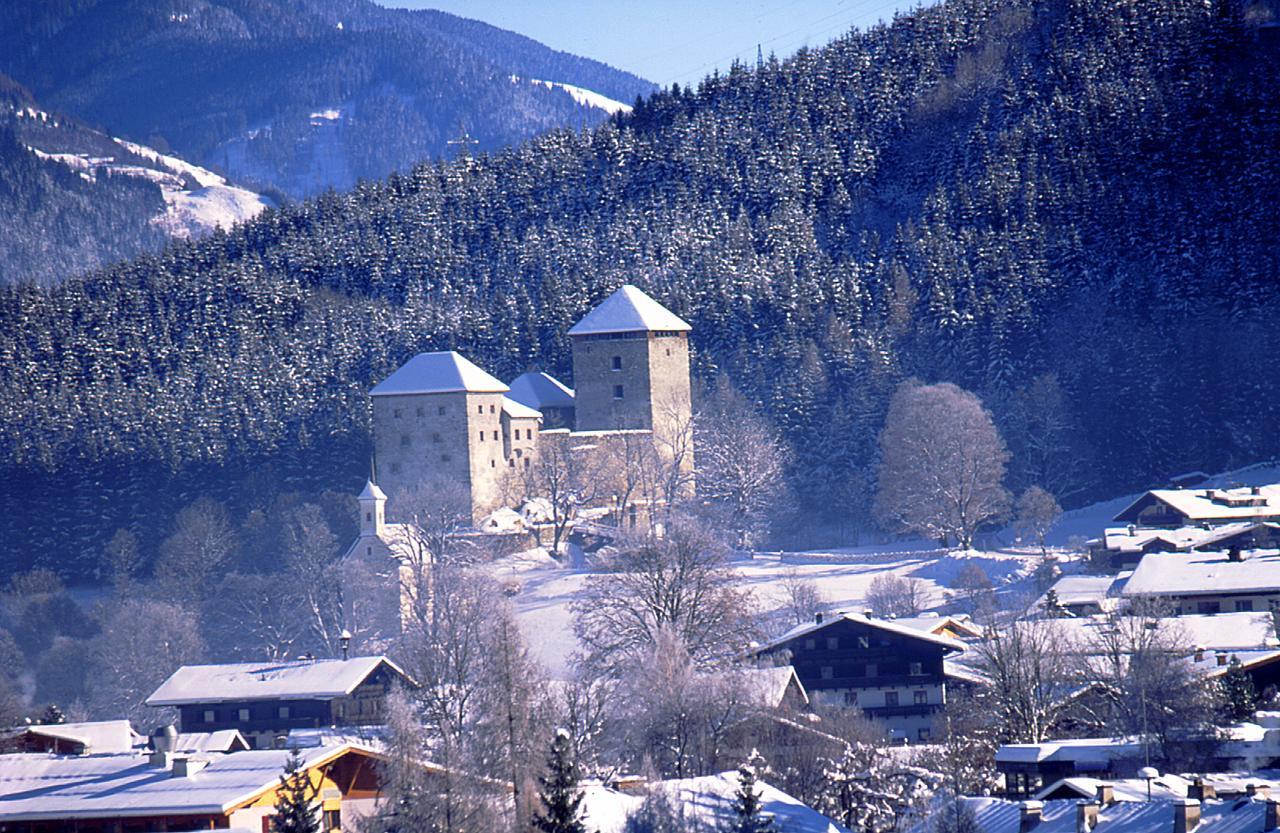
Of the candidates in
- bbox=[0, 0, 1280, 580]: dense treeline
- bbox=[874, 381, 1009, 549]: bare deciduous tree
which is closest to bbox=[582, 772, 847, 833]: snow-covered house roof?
bbox=[874, 381, 1009, 549]: bare deciduous tree

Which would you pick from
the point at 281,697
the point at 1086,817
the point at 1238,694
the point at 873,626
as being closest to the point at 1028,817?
the point at 1086,817

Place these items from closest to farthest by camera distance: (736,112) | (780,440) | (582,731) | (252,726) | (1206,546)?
(582,731)
(252,726)
(1206,546)
(780,440)
(736,112)

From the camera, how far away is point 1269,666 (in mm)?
41250

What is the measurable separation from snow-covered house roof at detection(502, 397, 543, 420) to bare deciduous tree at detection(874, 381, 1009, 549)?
1268 centimetres

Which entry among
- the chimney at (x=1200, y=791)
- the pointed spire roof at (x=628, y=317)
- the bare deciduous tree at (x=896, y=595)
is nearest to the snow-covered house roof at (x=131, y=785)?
the chimney at (x=1200, y=791)

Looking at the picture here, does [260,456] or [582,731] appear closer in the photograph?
[582,731]

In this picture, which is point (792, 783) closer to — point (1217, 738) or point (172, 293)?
point (1217, 738)

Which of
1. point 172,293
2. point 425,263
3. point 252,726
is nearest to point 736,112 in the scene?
point 425,263

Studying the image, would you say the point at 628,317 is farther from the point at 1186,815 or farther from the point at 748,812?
the point at 1186,815

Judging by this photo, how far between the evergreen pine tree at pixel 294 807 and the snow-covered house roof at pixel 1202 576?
2548cm

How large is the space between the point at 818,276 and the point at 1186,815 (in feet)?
257

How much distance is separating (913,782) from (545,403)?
184 feet

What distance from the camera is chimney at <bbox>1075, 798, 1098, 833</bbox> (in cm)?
2694

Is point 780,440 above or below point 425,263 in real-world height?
below
